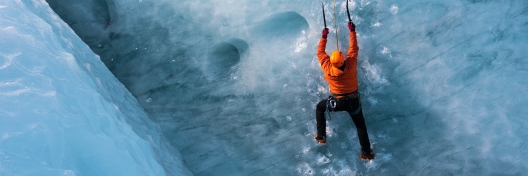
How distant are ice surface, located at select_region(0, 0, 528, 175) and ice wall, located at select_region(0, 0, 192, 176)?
23.4 inches

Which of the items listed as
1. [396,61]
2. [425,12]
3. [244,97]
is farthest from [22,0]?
[425,12]

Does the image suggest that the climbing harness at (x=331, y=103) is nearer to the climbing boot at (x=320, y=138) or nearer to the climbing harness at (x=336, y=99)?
the climbing harness at (x=336, y=99)

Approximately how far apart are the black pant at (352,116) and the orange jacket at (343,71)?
127mm

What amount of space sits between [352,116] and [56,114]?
9.25 feet

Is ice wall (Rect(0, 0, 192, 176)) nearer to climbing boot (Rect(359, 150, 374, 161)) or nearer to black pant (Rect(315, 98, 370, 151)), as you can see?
black pant (Rect(315, 98, 370, 151))

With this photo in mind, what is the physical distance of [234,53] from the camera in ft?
15.4

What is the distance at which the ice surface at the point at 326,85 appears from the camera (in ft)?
14.2

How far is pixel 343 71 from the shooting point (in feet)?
12.9

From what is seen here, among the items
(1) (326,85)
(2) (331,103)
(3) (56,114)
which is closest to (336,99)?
(2) (331,103)

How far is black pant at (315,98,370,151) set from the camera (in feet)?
13.4

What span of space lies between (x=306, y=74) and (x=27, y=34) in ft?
9.15

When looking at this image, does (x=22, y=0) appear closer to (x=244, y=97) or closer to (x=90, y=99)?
(x=90, y=99)

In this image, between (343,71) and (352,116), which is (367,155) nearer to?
(352,116)

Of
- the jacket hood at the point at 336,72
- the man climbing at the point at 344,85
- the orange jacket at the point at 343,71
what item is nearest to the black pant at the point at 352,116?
the man climbing at the point at 344,85
